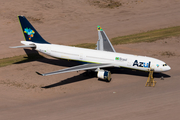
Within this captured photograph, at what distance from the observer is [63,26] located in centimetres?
7988

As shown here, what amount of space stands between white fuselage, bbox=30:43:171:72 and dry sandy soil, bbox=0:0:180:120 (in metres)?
3.17

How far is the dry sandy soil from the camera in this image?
36031mm

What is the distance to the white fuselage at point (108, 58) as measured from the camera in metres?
44.1

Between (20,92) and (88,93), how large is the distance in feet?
42.3

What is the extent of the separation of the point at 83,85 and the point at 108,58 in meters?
7.68

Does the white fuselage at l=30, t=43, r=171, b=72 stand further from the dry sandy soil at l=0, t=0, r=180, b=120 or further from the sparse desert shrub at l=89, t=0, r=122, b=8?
the sparse desert shrub at l=89, t=0, r=122, b=8

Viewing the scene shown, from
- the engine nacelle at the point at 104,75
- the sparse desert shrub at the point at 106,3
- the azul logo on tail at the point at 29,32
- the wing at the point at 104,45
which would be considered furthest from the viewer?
the sparse desert shrub at the point at 106,3

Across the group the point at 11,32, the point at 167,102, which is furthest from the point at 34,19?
the point at 167,102

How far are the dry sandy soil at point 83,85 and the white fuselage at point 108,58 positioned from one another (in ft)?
10.4

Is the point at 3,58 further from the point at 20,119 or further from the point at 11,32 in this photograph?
the point at 20,119

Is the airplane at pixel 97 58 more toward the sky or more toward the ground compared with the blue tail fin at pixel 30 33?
more toward the ground

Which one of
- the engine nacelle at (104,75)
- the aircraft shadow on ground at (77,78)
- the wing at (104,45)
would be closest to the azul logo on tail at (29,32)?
the aircraft shadow on ground at (77,78)

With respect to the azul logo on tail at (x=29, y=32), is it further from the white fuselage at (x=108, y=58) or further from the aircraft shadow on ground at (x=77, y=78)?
the aircraft shadow on ground at (x=77, y=78)

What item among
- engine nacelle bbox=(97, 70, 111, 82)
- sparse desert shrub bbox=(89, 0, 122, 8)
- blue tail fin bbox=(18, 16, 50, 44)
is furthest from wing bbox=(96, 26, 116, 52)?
sparse desert shrub bbox=(89, 0, 122, 8)
